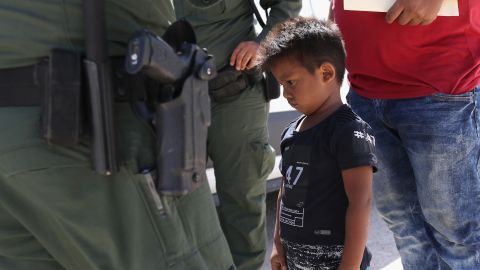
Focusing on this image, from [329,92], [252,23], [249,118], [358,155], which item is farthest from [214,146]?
[358,155]

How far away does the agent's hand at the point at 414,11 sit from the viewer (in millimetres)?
1727

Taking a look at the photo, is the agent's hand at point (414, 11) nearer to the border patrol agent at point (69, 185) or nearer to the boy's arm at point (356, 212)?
the boy's arm at point (356, 212)

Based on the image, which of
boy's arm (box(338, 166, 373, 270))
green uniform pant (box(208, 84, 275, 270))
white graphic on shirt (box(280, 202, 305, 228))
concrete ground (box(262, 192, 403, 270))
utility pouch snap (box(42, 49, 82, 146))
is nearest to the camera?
utility pouch snap (box(42, 49, 82, 146))

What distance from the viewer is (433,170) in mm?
1879

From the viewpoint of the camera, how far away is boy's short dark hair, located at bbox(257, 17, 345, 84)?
73.3 inches

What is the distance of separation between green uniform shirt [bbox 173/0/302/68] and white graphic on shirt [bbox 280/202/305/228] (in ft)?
2.51

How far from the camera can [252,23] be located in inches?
97.4

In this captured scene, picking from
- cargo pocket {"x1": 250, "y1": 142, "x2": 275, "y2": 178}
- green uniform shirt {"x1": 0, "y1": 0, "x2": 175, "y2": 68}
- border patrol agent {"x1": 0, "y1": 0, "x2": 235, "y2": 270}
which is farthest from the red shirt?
green uniform shirt {"x1": 0, "y1": 0, "x2": 175, "y2": 68}

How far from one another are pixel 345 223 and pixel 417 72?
0.56 m

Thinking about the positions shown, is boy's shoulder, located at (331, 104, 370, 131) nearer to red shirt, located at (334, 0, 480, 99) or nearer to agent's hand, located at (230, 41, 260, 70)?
red shirt, located at (334, 0, 480, 99)

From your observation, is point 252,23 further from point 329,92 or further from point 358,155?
point 358,155

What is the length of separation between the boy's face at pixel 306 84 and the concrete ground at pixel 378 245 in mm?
1369

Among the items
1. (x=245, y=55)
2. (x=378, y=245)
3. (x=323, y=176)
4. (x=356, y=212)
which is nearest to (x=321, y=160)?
(x=323, y=176)

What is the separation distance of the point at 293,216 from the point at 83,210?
2.74 ft
